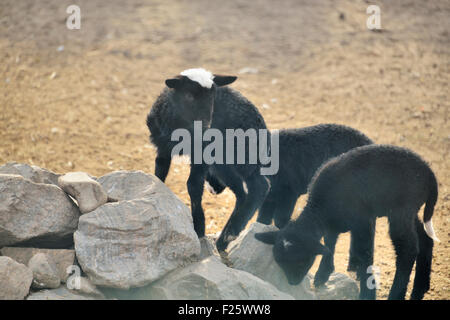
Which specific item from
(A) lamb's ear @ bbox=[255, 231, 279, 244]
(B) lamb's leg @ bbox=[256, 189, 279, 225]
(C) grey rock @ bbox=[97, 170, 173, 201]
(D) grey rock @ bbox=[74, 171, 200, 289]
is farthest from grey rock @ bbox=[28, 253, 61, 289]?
(B) lamb's leg @ bbox=[256, 189, 279, 225]

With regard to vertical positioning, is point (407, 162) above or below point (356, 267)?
above

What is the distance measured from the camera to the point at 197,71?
6121 mm

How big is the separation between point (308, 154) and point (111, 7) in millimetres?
11312

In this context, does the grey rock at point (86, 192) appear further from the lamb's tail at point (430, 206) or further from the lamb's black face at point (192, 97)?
the lamb's tail at point (430, 206)

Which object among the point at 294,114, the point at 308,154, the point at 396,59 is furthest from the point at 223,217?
the point at 396,59

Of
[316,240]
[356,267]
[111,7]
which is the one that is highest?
[111,7]

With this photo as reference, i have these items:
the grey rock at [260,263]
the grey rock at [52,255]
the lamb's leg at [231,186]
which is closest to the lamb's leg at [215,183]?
the lamb's leg at [231,186]

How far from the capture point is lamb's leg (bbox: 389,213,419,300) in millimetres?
5660

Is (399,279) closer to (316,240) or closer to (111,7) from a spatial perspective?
(316,240)

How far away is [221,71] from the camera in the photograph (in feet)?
43.4

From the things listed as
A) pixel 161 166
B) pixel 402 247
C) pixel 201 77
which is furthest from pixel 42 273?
pixel 402 247

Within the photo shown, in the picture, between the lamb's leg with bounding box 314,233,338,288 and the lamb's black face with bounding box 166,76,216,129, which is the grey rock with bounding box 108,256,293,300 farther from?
the lamb's black face with bounding box 166,76,216,129

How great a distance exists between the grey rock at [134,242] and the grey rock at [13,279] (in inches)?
19.7

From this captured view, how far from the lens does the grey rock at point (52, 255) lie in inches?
201
